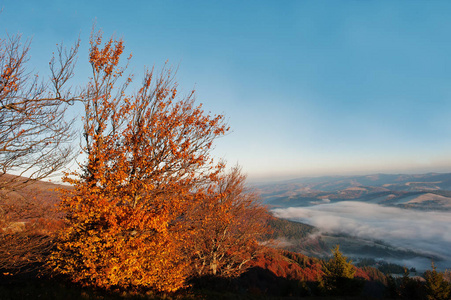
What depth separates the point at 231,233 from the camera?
76.9 ft

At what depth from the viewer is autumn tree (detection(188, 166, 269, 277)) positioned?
2109 cm

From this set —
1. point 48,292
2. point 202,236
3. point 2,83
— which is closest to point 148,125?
point 2,83

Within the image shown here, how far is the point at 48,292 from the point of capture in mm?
9344

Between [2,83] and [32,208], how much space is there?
6642mm

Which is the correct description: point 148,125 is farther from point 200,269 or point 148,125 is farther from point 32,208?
point 200,269

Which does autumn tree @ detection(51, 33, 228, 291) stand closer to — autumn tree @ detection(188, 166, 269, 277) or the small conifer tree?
autumn tree @ detection(188, 166, 269, 277)

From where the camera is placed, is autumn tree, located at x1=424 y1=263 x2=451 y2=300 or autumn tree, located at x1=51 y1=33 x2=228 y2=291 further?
autumn tree, located at x1=424 y1=263 x2=451 y2=300

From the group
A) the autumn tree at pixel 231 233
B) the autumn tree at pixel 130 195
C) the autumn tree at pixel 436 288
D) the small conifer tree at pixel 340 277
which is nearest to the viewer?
the autumn tree at pixel 130 195

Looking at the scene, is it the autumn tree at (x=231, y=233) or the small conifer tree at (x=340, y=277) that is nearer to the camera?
the autumn tree at (x=231, y=233)

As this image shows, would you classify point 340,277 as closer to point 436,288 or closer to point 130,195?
point 436,288

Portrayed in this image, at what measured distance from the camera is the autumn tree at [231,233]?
2109 centimetres

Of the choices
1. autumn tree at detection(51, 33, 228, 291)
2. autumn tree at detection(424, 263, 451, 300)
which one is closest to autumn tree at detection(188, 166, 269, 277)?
autumn tree at detection(51, 33, 228, 291)

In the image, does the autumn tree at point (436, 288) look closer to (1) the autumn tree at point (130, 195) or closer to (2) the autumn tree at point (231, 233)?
(2) the autumn tree at point (231, 233)

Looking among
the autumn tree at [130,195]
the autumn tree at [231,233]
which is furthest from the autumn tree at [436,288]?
the autumn tree at [130,195]
